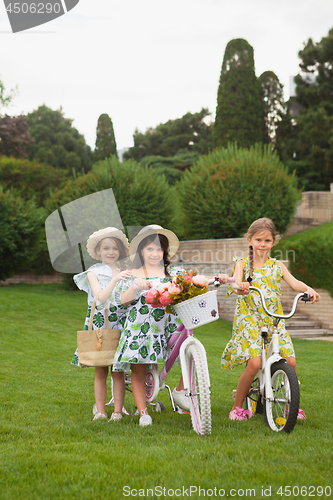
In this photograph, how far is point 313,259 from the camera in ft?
48.6

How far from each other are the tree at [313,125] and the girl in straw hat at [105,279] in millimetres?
23116

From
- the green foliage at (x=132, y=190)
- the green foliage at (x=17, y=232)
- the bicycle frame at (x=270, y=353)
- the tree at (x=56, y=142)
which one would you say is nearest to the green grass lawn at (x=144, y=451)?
the bicycle frame at (x=270, y=353)

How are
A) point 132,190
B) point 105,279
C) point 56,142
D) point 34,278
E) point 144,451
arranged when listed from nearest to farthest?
point 144,451
point 105,279
point 132,190
point 34,278
point 56,142

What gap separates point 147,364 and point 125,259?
38.4 inches

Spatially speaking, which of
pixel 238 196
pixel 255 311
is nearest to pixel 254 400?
pixel 255 311

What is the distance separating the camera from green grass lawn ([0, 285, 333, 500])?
2.74 metres

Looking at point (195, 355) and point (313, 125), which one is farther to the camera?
point (313, 125)

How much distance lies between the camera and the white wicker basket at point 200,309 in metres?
3.66

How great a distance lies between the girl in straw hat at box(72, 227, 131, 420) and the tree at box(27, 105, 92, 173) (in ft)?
120

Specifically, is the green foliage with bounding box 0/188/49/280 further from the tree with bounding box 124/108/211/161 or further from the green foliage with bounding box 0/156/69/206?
the tree with bounding box 124/108/211/161

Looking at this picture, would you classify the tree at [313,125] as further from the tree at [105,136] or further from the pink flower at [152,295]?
the pink flower at [152,295]

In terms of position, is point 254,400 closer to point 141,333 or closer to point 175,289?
point 141,333

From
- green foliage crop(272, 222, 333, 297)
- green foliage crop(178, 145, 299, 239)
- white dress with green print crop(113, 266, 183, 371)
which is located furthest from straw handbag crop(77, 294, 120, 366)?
green foliage crop(178, 145, 299, 239)

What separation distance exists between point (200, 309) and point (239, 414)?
128 centimetres
